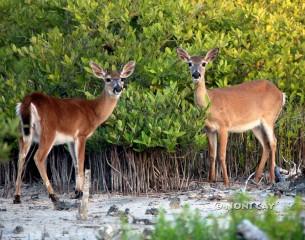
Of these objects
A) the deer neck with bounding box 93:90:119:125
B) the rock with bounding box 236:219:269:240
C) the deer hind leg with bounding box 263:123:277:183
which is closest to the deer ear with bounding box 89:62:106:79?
the deer neck with bounding box 93:90:119:125

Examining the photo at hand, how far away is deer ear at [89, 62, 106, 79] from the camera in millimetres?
12570

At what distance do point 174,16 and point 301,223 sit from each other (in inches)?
285

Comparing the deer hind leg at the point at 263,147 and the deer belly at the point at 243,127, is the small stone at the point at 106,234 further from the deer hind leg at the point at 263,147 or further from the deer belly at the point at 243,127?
the deer belly at the point at 243,127

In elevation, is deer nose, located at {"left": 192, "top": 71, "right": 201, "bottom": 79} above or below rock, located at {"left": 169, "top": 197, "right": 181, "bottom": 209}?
above

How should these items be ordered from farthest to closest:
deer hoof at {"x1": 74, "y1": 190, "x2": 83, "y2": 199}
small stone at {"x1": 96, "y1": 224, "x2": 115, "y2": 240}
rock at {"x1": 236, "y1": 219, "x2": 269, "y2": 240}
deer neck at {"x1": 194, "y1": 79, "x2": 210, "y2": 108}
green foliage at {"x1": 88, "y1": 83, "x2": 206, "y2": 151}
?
deer neck at {"x1": 194, "y1": 79, "x2": 210, "y2": 108}
green foliage at {"x1": 88, "y1": 83, "x2": 206, "y2": 151}
deer hoof at {"x1": 74, "y1": 190, "x2": 83, "y2": 199}
small stone at {"x1": 96, "y1": 224, "x2": 115, "y2": 240}
rock at {"x1": 236, "y1": 219, "x2": 269, "y2": 240}

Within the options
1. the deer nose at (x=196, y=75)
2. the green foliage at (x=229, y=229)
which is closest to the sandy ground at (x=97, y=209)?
the deer nose at (x=196, y=75)

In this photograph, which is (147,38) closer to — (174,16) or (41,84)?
(174,16)

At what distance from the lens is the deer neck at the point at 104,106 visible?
12.6 metres

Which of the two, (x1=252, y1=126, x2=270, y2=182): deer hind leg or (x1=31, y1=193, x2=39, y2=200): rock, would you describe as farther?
(x1=252, y1=126, x2=270, y2=182): deer hind leg

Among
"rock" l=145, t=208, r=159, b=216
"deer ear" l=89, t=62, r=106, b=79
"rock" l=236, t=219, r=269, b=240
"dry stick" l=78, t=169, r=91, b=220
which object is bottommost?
"rock" l=145, t=208, r=159, b=216

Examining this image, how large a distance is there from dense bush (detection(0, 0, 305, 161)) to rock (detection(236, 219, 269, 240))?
18.8ft

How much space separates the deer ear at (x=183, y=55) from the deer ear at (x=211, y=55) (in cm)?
23

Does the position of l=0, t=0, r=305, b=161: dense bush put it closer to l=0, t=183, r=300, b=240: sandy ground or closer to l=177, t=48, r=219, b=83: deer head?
l=177, t=48, r=219, b=83: deer head

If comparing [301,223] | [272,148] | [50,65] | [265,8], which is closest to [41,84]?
[50,65]
